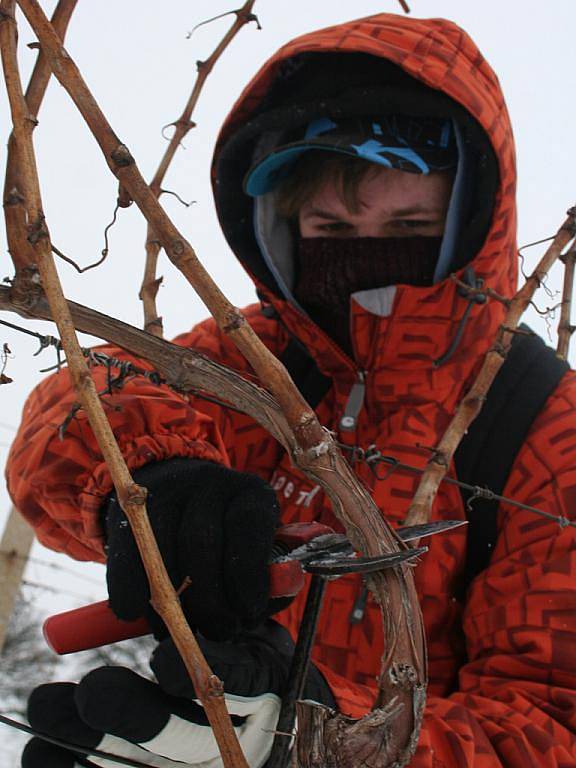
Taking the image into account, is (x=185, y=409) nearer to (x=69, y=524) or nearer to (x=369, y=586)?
(x=69, y=524)

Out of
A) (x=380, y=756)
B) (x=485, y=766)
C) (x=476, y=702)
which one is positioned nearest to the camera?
(x=380, y=756)

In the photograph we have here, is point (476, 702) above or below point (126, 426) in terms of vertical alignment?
below

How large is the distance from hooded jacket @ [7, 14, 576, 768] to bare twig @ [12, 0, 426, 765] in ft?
0.79

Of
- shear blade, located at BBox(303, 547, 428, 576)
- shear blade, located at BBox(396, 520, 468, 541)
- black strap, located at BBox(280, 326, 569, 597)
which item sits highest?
black strap, located at BBox(280, 326, 569, 597)

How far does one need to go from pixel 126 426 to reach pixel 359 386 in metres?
0.55

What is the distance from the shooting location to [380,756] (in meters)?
0.70

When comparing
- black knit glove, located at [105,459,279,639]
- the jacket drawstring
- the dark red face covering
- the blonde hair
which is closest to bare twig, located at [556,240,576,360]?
the jacket drawstring

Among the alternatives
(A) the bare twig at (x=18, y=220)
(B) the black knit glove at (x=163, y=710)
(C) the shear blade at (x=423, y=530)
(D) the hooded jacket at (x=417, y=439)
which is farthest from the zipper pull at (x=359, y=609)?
(A) the bare twig at (x=18, y=220)

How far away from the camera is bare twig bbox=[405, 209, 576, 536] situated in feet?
3.37

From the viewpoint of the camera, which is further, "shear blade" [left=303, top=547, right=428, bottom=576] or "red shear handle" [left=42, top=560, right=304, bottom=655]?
"red shear handle" [left=42, top=560, right=304, bottom=655]

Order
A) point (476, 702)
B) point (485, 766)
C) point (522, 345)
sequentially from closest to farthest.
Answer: point (485, 766), point (476, 702), point (522, 345)

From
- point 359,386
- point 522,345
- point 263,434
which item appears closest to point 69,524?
point 263,434

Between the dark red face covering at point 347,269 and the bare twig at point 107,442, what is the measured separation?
900 mm

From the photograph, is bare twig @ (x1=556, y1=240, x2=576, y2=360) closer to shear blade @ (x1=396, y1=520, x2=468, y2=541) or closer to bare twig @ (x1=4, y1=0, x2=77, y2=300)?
shear blade @ (x1=396, y1=520, x2=468, y2=541)
